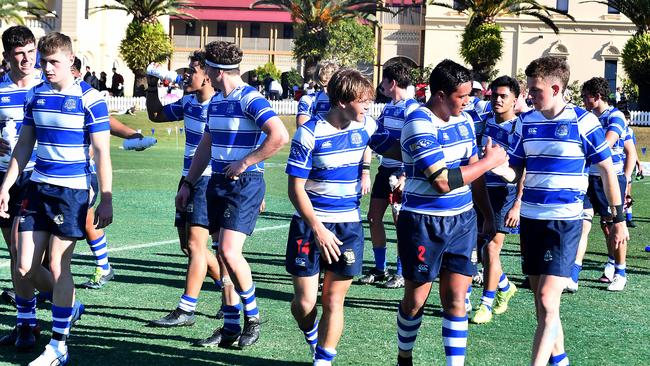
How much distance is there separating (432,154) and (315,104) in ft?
15.0

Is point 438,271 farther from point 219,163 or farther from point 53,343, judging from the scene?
point 53,343

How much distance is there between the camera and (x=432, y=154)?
6.06 meters

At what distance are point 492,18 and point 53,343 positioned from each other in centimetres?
4517

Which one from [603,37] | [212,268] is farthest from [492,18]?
[212,268]

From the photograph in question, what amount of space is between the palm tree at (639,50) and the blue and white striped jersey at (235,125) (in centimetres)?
3591

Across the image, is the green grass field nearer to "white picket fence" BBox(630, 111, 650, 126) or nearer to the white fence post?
"white picket fence" BBox(630, 111, 650, 126)

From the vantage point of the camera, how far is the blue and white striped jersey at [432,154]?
609 centimetres

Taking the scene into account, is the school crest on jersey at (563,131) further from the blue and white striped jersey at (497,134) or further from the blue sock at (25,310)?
the blue sock at (25,310)

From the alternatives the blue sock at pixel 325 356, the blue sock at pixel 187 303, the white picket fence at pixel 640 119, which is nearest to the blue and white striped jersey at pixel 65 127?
the blue sock at pixel 187 303

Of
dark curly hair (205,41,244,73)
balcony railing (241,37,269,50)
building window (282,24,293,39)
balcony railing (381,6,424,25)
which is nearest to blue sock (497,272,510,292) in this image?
dark curly hair (205,41,244,73)

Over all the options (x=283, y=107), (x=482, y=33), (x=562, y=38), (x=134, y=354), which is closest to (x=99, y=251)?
(x=134, y=354)

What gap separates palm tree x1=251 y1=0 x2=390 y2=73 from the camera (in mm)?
56344

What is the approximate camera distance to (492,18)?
50031 mm

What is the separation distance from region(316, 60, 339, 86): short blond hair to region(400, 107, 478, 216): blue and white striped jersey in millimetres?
3784
